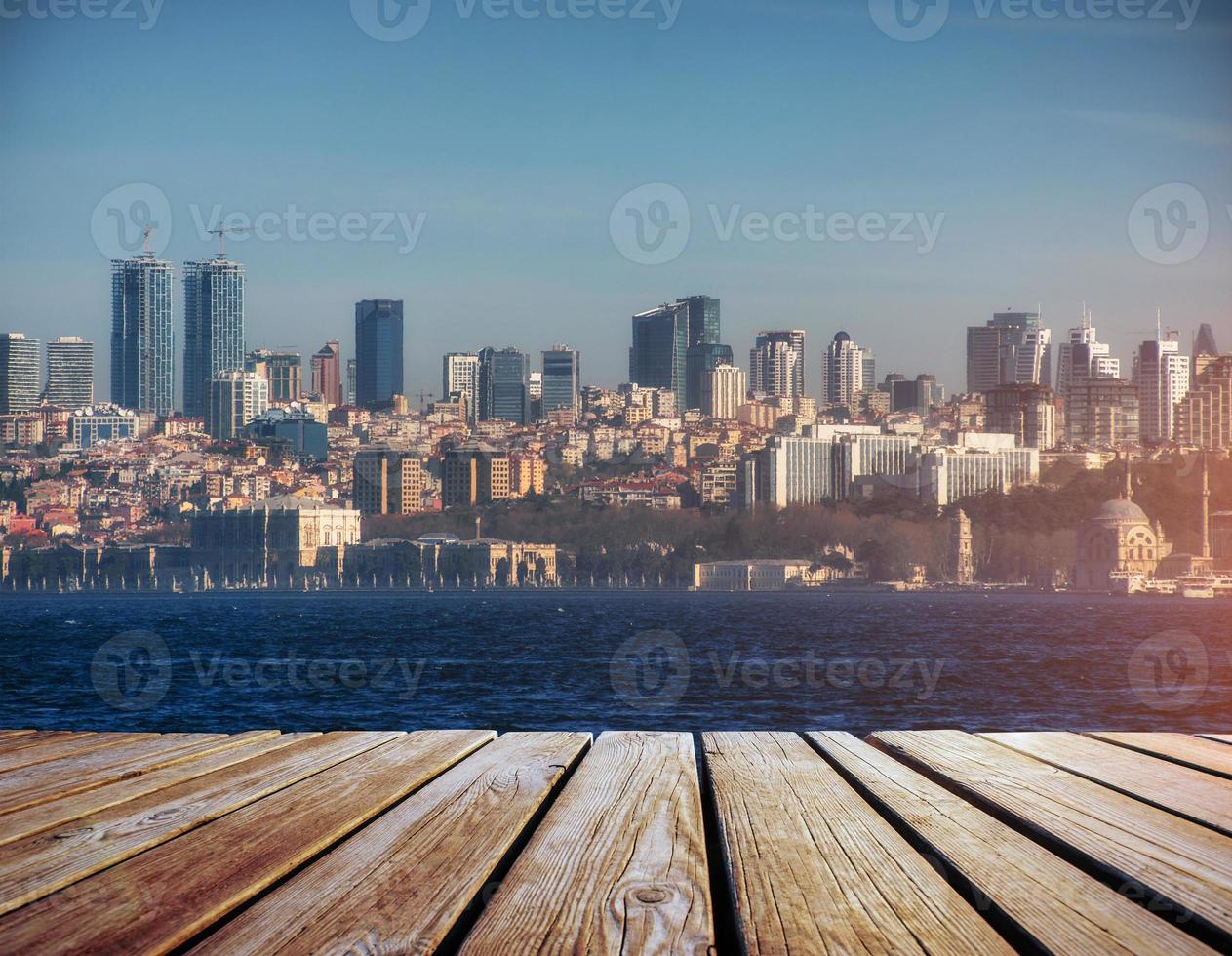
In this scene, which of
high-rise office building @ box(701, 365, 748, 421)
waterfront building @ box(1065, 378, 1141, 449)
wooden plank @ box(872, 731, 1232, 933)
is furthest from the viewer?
high-rise office building @ box(701, 365, 748, 421)

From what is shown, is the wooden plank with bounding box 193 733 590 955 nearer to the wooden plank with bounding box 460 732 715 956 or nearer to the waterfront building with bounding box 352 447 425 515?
the wooden plank with bounding box 460 732 715 956

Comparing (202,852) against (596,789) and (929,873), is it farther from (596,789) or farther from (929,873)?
(929,873)

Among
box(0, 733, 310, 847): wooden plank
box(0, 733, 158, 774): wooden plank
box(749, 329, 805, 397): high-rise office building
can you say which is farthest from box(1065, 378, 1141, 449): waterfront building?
box(0, 733, 310, 847): wooden plank

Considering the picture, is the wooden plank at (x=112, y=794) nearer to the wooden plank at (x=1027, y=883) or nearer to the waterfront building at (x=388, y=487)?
the wooden plank at (x=1027, y=883)

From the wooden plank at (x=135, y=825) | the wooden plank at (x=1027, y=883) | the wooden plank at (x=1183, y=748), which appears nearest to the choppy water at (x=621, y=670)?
the wooden plank at (x=1183, y=748)

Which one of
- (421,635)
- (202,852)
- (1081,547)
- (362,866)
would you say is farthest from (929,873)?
(1081,547)

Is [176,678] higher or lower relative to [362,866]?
lower

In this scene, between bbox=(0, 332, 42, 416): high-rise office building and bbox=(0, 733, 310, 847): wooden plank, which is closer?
bbox=(0, 733, 310, 847): wooden plank
